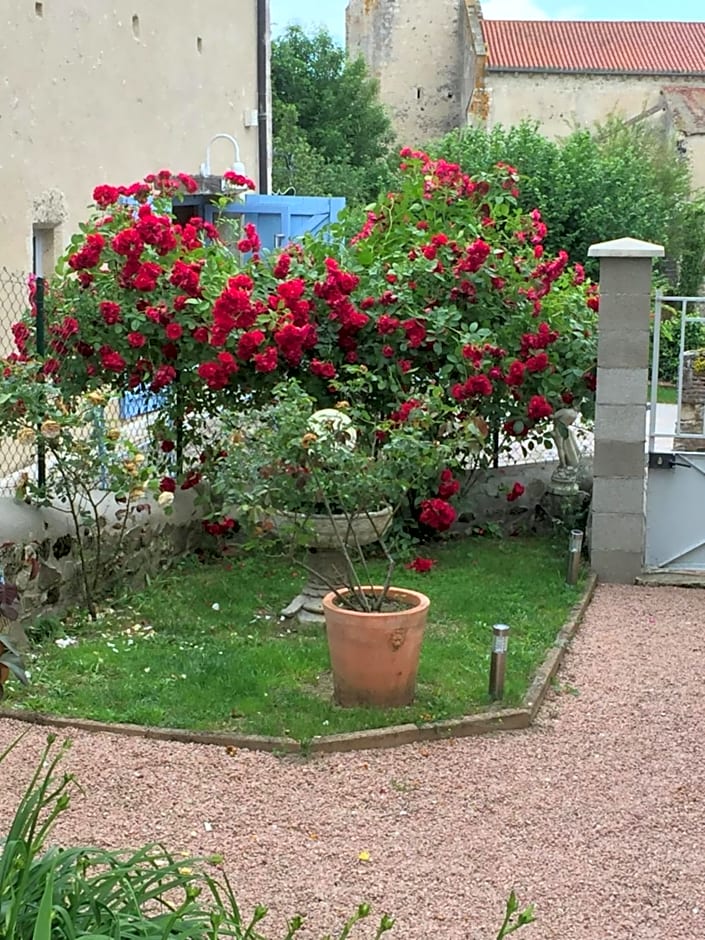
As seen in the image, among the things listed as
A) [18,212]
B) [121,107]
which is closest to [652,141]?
[121,107]

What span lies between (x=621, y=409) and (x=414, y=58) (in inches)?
1037

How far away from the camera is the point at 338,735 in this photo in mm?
4559

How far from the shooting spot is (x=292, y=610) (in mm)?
6223

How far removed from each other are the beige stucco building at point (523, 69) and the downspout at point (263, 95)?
13729mm

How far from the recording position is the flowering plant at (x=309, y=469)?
538 cm

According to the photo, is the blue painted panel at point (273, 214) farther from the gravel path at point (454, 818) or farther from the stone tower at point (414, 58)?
the stone tower at point (414, 58)

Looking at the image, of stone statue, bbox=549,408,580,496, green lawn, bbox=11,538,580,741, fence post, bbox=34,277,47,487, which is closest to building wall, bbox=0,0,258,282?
fence post, bbox=34,277,47,487

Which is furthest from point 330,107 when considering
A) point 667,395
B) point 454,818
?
point 454,818

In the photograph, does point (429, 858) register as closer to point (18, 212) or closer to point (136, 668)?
point (136, 668)

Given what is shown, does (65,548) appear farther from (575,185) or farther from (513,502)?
(575,185)

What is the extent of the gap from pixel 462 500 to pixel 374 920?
15.7 ft

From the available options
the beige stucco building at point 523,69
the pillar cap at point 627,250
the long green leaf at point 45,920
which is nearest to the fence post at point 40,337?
the pillar cap at point 627,250

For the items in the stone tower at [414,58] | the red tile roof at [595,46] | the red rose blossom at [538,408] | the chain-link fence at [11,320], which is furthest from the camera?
the stone tower at [414,58]

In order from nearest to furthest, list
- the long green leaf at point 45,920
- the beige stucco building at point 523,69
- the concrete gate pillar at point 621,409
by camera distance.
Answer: the long green leaf at point 45,920
the concrete gate pillar at point 621,409
the beige stucco building at point 523,69
